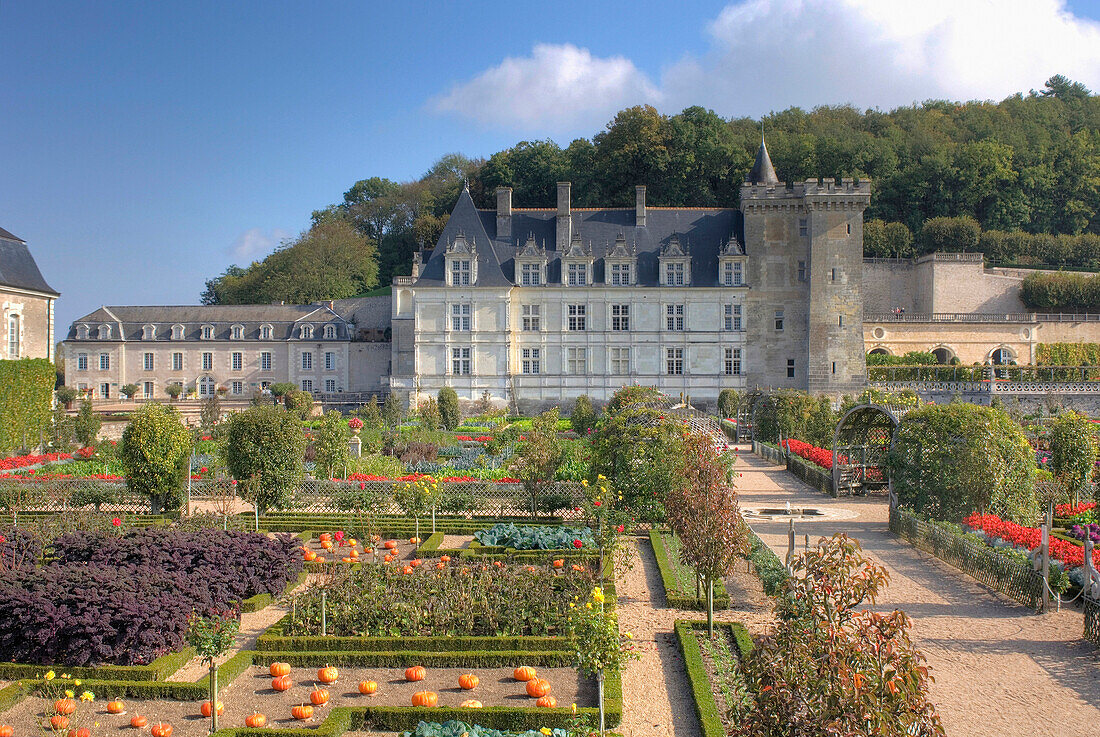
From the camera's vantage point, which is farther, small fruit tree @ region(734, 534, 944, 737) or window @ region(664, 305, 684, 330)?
window @ region(664, 305, 684, 330)

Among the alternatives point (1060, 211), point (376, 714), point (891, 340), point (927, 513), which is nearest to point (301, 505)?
point (376, 714)

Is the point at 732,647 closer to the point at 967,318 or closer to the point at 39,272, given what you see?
the point at 39,272

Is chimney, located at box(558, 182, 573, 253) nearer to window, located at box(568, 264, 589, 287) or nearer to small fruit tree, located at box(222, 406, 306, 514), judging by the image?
window, located at box(568, 264, 589, 287)

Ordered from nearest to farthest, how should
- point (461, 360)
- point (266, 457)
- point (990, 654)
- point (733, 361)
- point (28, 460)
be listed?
point (990, 654) → point (266, 457) → point (28, 460) → point (461, 360) → point (733, 361)

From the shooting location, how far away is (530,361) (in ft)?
138

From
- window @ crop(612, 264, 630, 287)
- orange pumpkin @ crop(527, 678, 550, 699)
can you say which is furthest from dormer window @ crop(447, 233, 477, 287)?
orange pumpkin @ crop(527, 678, 550, 699)

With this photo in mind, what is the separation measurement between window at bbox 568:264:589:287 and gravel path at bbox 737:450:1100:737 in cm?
2824

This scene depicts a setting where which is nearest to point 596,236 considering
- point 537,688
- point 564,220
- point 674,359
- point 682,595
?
point 564,220

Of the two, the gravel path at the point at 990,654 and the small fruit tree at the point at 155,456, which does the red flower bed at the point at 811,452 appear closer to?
the gravel path at the point at 990,654

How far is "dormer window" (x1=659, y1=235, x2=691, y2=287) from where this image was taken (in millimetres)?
42188

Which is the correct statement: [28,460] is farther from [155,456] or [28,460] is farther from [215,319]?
[215,319]

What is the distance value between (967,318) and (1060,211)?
17.3 metres

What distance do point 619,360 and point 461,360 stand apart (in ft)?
26.1

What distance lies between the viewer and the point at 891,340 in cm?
4778
